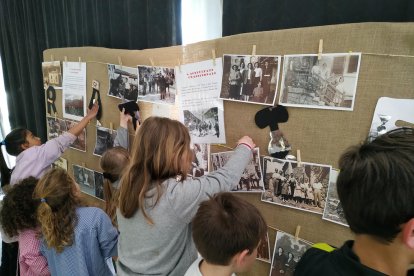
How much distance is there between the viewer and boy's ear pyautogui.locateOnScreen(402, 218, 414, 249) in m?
0.53

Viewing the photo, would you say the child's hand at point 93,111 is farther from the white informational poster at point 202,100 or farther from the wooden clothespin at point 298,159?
the wooden clothespin at point 298,159

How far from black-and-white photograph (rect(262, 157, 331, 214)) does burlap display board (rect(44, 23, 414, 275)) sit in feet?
0.09

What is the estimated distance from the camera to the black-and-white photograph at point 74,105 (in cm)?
192

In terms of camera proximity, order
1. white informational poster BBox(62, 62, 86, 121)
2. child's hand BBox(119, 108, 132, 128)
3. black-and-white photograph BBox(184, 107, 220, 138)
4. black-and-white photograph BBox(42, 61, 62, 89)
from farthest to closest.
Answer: black-and-white photograph BBox(42, 61, 62, 89) < white informational poster BBox(62, 62, 86, 121) < child's hand BBox(119, 108, 132, 128) < black-and-white photograph BBox(184, 107, 220, 138)

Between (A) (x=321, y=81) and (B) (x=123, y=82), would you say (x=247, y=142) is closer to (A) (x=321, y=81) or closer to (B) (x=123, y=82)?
(A) (x=321, y=81)

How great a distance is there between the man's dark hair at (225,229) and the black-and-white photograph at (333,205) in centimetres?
26

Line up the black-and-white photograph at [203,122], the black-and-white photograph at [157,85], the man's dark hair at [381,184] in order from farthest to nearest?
the black-and-white photograph at [157,85] → the black-and-white photograph at [203,122] → the man's dark hair at [381,184]

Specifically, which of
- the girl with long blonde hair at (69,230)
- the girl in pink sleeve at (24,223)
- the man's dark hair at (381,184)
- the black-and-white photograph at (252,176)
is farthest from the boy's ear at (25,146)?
the man's dark hair at (381,184)

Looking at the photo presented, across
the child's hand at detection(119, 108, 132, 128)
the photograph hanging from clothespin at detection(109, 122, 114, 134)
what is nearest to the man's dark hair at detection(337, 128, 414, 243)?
the child's hand at detection(119, 108, 132, 128)

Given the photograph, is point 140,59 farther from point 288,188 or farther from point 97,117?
point 288,188

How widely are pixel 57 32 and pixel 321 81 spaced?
2027mm

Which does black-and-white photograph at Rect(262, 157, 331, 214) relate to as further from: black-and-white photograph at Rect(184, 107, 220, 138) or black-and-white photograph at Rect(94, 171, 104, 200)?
black-and-white photograph at Rect(94, 171, 104, 200)

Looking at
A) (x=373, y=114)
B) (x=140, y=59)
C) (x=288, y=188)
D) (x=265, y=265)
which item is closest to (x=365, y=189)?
(x=373, y=114)

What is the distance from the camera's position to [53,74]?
2.10 meters
